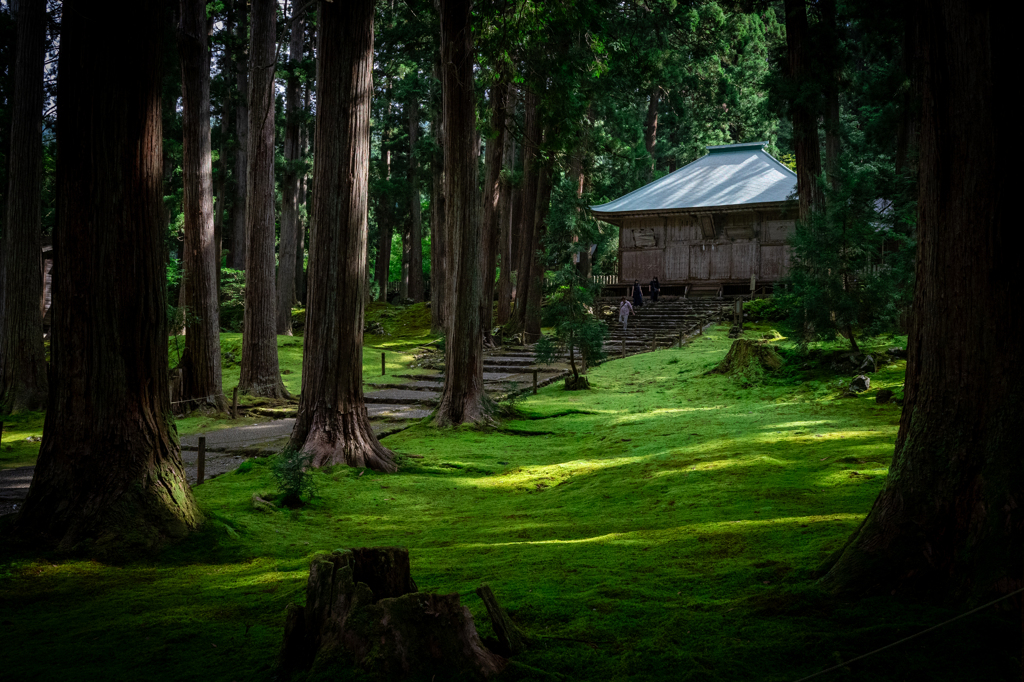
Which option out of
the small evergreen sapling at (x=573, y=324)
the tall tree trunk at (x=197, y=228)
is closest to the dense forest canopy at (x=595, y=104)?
the tall tree trunk at (x=197, y=228)

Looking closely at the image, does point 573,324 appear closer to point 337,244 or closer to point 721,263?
point 337,244

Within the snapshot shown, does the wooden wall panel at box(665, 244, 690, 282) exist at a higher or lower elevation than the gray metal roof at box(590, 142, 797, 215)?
lower

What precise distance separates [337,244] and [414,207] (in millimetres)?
27140

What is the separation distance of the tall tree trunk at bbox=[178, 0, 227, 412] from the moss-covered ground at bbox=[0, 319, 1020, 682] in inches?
201

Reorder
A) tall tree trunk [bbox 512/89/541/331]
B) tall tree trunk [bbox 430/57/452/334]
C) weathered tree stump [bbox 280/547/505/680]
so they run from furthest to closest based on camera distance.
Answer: tall tree trunk [bbox 430/57/452/334], tall tree trunk [bbox 512/89/541/331], weathered tree stump [bbox 280/547/505/680]

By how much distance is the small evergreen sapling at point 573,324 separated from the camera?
1605 centimetres

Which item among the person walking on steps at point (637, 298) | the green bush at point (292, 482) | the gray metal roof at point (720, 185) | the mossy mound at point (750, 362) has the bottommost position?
the green bush at point (292, 482)

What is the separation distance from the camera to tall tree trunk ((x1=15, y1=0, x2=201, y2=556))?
5156mm

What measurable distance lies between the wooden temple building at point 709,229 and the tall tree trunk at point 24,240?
21.3 m

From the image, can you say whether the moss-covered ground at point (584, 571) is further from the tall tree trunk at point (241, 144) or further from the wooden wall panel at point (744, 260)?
the wooden wall panel at point (744, 260)

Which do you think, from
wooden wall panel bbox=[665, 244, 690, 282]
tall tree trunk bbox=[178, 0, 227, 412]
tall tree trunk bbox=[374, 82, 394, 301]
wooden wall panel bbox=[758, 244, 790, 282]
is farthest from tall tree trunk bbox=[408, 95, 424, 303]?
tall tree trunk bbox=[178, 0, 227, 412]

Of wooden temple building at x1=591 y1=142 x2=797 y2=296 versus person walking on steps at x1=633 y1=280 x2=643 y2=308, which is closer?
person walking on steps at x1=633 y1=280 x2=643 y2=308

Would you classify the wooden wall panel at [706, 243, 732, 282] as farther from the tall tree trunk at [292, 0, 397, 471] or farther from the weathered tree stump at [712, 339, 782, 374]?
the tall tree trunk at [292, 0, 397, 471]

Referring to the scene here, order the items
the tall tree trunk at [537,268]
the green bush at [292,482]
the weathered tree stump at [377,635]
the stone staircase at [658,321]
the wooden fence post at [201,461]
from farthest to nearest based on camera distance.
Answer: the tall tree trunk at [537,268], the stone staircase at [658,321], the wooden fence post at [201,461], the green bush at [292,482], the weathered tree stump at [377,635]
